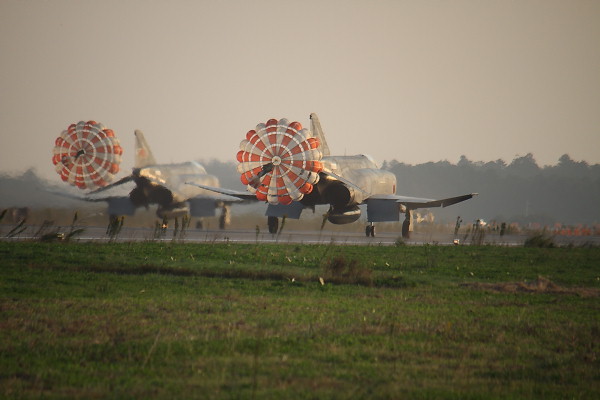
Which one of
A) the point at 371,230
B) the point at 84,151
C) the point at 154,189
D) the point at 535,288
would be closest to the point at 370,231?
the point at 371,230

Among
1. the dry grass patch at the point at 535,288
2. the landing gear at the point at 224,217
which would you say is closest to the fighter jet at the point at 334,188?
the landing gear at the point at 224,217

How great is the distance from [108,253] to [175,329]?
12.1 metres

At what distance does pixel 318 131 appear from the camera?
42.5 metres

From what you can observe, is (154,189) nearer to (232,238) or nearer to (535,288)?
(232,238)

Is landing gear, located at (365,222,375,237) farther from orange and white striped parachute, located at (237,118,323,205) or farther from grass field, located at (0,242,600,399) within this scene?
grass field, located at (0,242,600,399)

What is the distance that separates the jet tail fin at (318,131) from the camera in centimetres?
4244

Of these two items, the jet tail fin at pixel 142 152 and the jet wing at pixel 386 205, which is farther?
the jet tail fin at pixel 142 152

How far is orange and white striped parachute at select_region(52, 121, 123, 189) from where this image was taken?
43.2 meters

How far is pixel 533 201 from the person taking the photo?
103 meters

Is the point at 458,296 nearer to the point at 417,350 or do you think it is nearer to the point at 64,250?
the point at 417,350

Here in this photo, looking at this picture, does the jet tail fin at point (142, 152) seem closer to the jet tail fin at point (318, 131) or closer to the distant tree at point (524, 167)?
the jet tail fin at point (318, 131)

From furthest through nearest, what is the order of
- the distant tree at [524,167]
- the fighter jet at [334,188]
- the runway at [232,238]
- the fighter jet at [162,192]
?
the distant tree at [524,167], the fighter jet at [162,192], the fighter jet at [334,188], the runway at [232,238]

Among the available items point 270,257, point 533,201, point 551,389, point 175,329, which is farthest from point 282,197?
point 533,201

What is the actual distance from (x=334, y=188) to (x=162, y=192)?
11.6 m
